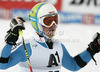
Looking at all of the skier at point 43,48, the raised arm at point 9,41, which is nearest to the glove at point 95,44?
the skier at point 43,48

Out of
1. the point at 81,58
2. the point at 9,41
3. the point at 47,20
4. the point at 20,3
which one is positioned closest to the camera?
the point at 9,41

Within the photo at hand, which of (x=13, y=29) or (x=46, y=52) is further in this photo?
(x=46, y=52)

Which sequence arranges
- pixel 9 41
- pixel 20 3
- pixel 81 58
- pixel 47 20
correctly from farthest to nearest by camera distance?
pixel 20 3 → pixel 81 58 → pixel 47 20 → pixel 9 41

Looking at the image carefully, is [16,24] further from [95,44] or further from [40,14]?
[95,44]

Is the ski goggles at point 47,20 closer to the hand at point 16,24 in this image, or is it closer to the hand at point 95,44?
the hand at point 16,24

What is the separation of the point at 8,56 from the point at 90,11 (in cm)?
630

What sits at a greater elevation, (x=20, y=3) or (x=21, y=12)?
(x=20, y=3)

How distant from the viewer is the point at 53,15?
2.32 m

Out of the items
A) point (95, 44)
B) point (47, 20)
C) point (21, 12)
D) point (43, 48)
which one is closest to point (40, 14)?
point (47, 20)

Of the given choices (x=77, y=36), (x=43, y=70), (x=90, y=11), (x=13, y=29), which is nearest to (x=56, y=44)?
(x=43, y=70)

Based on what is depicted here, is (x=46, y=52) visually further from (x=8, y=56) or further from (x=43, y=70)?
(x=8, y=56)

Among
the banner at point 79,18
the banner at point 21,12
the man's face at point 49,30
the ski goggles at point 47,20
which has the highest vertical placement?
the ski goggles at point 47,20

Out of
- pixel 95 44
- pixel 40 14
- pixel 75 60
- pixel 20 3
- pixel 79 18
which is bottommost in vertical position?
pixel 79 18

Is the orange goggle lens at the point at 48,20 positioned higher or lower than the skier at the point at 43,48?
higher
